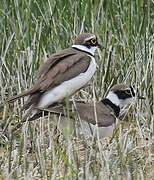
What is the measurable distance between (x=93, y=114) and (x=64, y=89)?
30 cm

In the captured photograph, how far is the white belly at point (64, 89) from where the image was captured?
5.52 metres

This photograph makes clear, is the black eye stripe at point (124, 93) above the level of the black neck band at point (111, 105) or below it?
above

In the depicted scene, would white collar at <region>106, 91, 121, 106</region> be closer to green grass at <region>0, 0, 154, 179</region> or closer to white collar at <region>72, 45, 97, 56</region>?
green grass at <region>0, 0, 154, 179</region>

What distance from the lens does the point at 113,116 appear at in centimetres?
568

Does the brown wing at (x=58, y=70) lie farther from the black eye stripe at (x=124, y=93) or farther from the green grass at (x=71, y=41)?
the black eye stripe at (x=124, y=93)

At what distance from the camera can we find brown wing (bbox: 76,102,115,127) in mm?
5441

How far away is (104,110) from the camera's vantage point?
5.65 m

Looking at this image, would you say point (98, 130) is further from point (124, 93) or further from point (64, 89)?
point (124, 93)

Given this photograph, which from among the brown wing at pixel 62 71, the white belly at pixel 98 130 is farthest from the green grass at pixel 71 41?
the brown wing at pixel 62 71

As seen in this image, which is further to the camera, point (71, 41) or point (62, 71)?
point (71, 41)

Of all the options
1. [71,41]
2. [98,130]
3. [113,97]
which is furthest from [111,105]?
[71,41]

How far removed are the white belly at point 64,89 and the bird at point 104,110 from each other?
0.31 feet

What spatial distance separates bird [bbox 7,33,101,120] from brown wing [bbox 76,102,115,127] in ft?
0.49

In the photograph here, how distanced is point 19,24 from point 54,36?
320 mm
